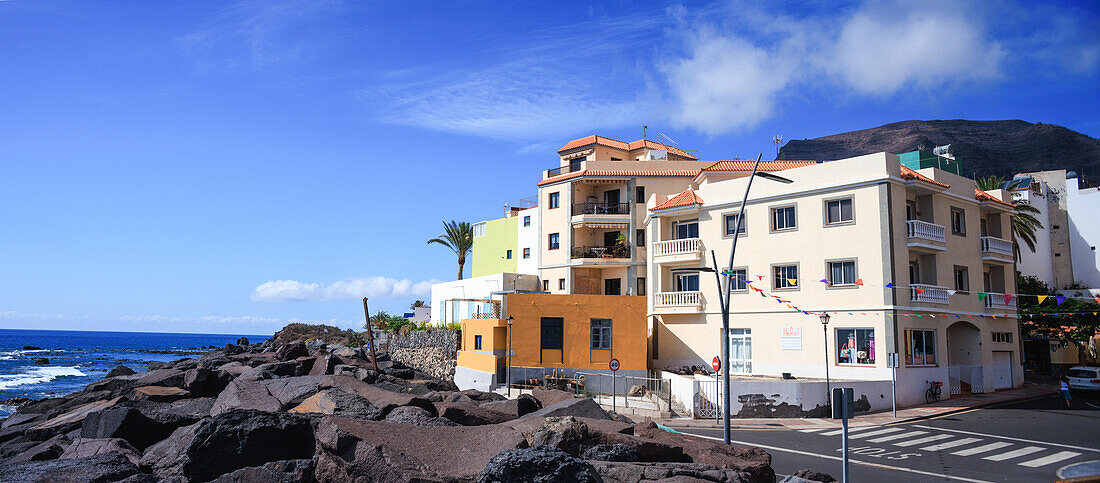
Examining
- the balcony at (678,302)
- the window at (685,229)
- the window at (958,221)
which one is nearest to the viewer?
the window at (958,221)

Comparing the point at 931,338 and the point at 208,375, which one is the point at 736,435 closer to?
the point at 931,338

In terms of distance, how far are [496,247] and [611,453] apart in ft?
160

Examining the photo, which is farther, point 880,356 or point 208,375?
point 880,356

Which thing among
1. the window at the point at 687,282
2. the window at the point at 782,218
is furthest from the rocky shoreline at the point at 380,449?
the window at the point at 687,282

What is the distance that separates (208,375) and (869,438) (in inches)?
989

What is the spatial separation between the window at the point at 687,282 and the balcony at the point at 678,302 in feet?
3.16

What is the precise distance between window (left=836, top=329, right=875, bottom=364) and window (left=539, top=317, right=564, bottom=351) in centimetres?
1492

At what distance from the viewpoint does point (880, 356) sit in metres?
33.2

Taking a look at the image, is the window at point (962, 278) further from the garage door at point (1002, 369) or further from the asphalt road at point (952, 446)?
the asphalt road at point (952, 446)

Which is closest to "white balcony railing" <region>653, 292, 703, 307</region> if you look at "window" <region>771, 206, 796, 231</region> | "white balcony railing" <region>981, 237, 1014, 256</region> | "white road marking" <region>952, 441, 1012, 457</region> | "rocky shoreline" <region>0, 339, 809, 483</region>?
"window" <region>771, 206, 796, 231</region>

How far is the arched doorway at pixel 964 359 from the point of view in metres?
38.0

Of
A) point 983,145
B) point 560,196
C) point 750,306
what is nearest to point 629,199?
point 560,196

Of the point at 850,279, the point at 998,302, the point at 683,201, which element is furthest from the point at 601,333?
the point at 998,302

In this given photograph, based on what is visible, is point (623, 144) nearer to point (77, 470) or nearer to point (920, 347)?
point (920, 347)
